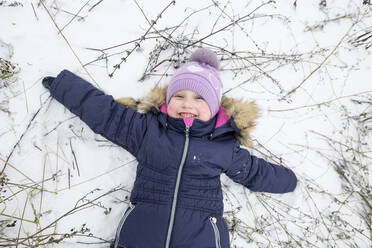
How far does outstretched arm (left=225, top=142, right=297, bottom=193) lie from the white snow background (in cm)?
19

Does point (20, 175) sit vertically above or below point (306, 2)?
below

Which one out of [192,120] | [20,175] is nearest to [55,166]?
[20,175]

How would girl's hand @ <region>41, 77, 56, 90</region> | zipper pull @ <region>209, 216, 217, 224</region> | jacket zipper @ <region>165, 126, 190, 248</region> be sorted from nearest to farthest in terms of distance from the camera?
1. jacket zipper @ <region>165, 126, 190, 248</region>
2. zipper pull @ <region>209, 216, 217, 224</region>
3. girl's hand @ <region>41, 77, 56, 90</region>

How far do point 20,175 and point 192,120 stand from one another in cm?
153

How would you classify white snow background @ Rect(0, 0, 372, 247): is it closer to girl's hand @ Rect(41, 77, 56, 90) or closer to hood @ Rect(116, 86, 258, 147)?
girl's hand @ Rect(41, 77, 56, 90)

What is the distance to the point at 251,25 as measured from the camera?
2.51 meters

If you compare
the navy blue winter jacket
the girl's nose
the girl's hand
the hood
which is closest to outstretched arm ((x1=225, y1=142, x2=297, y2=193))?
the navy blue winter jacket

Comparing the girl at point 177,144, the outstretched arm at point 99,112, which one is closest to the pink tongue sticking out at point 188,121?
the girl at point 177,144

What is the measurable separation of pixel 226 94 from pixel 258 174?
83cm

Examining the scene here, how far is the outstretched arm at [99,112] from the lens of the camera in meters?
2.02

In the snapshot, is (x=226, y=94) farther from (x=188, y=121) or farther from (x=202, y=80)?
(x=188, y=121)

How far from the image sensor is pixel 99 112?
6.61 ft

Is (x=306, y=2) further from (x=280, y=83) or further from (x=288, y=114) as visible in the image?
(x=288, y=114)

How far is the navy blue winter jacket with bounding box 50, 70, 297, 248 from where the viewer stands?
188 centimetres
